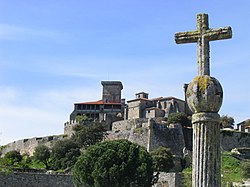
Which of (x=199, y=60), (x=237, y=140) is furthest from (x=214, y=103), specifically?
(x=237, y=140)

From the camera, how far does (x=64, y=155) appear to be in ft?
224

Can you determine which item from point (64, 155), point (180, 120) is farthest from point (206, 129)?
point (180, 120)

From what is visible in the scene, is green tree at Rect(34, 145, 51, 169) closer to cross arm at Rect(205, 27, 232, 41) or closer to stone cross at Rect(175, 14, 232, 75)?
stone cross at Rect(175, 14, 232, 75)

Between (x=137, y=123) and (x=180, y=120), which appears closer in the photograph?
(x=180, y=120)

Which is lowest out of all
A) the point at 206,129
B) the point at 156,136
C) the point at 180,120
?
the point at 206,129

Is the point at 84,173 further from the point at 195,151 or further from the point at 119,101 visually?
the point at 119,101

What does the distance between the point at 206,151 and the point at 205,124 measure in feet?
1.24

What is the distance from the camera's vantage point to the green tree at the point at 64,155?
65.2 meters

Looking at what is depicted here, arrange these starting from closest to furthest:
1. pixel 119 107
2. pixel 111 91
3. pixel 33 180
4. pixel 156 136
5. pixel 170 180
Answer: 1. pixel 33 180
2. pixel 170 180
3. pixel 156 136
4. pixel 119 107
5. pixel 111 91

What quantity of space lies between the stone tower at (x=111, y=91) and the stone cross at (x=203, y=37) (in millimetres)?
97547

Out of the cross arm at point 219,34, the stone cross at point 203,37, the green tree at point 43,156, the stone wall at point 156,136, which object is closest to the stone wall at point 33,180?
the stone wall at point 156,136

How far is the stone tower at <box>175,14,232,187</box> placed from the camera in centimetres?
746

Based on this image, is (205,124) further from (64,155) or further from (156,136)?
(64,155)

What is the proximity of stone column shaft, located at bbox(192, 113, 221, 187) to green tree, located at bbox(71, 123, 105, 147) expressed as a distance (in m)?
66.1
